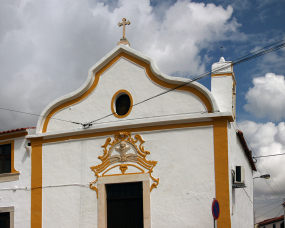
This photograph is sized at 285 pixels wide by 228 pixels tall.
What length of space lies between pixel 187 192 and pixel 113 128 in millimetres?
3462

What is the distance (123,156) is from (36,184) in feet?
12.4

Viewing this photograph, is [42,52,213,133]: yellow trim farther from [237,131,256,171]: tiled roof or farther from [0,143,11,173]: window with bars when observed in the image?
[237,131,256,171]: tiled roof

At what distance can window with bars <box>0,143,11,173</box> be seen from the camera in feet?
48.4

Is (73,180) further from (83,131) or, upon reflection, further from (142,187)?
(142,187)

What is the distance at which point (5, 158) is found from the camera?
14891mm

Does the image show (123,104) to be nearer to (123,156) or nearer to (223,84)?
(123,156)

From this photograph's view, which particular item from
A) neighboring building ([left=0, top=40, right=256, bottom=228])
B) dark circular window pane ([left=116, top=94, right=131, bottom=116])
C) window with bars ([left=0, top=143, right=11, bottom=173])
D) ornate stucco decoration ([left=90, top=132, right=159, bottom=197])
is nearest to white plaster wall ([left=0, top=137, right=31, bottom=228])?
neighboring building ([left=0, top=40, right=256, bottom=228])

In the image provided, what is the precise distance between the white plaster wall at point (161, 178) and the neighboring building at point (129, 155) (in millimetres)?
31

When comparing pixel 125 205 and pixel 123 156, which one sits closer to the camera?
pixel 125 205

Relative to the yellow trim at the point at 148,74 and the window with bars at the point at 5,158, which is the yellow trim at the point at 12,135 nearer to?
the window with bars at the point at 5,158

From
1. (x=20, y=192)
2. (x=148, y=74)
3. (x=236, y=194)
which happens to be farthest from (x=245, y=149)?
(x=20, y=192)

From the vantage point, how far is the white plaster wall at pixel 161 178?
37.6 feet

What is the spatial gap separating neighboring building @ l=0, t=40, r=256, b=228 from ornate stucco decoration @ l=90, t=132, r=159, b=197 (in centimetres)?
3

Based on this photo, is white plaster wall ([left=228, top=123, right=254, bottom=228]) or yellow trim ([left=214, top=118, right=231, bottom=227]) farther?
white plaster wall ([left=228, top=123, right=254, bottom=228])
